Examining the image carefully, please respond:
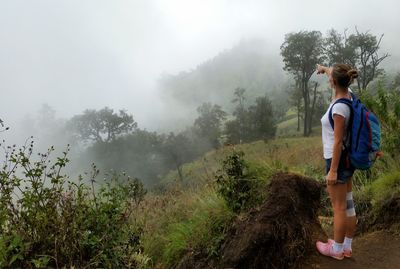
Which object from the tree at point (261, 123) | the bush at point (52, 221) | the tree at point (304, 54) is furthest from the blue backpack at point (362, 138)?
the tree at point (261, 123)

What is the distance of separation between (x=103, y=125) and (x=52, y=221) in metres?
69.9

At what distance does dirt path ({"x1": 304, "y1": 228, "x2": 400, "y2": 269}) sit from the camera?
178 inches

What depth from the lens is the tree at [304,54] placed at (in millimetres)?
54438

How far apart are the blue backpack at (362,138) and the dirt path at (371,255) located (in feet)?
3.86

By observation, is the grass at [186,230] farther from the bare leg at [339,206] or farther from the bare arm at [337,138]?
the bare arm at [337,138]

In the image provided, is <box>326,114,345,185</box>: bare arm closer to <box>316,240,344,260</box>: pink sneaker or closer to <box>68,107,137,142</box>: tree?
<box>316,240,344,260</box>: pink sneaker

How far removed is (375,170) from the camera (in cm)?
773

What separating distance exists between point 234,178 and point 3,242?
9.44 feet

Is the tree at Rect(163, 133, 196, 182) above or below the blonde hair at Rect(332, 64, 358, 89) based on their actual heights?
below

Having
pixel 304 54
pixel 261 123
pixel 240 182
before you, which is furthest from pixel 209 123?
pixel 240 182

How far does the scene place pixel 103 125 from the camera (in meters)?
71.7

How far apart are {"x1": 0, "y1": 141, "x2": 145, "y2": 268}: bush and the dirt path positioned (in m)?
2.17

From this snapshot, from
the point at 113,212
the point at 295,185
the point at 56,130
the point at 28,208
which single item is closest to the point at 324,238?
the point at 295,185

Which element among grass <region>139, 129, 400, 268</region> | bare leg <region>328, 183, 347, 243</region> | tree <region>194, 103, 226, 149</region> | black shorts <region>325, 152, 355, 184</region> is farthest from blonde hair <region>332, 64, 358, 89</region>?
tree <region>194, 103, 226, 149</region>
